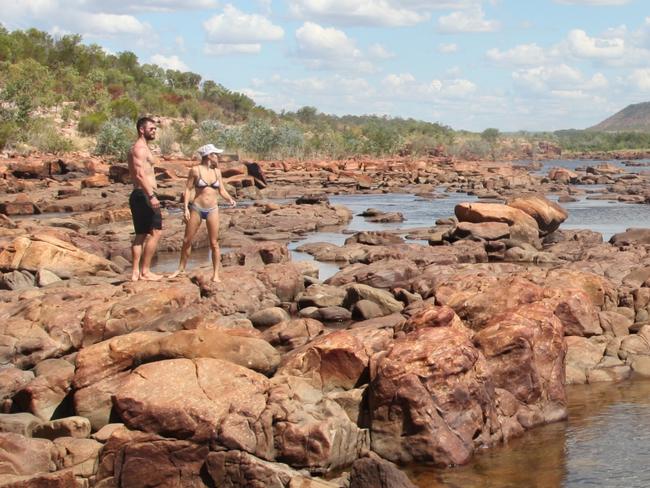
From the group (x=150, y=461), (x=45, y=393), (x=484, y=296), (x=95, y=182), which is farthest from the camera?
(x=95, y=182)

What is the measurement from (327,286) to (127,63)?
244 feet

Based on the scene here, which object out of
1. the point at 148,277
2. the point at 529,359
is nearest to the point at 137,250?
the point at 148,277

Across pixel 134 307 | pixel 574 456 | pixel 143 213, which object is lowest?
pixel 574 456

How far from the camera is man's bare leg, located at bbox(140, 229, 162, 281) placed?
11.3m

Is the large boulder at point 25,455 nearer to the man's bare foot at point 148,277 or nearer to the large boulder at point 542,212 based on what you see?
the man's bare foot at point 148,277

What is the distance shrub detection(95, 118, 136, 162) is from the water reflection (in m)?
39.7

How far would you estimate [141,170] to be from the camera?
10.9 metres

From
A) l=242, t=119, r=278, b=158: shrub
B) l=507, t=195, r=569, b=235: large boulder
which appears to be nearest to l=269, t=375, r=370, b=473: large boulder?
l=507, t=195, r=569, b=235: large boulder

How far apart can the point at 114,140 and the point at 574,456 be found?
42.2m

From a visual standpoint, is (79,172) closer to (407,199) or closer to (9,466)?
(407,199)

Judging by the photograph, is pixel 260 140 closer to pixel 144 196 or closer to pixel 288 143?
pixel 288 143

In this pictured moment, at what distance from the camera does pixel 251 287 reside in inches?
485

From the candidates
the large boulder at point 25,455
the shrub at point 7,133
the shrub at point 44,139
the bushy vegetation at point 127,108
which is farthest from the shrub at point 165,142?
the large boulder at point 25,455

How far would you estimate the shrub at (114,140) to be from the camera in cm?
4716
